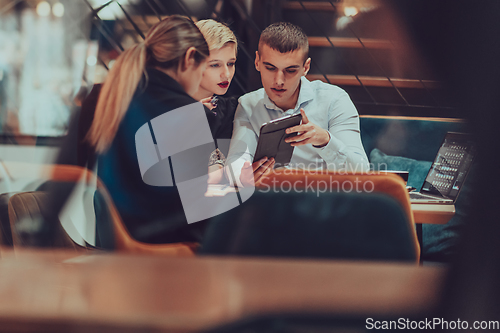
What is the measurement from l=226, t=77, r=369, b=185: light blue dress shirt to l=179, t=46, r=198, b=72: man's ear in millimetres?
347

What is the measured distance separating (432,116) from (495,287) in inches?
39.2

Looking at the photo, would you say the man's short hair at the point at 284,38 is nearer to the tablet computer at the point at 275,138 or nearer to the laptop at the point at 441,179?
the tablet computer at the point at 275,138

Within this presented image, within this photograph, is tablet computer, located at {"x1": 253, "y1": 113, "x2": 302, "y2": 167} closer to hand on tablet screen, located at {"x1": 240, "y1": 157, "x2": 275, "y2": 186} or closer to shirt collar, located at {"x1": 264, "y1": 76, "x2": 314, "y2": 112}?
hand on tablet screen, located at {"x1": 240, "y1": 157, "x2": 275, "y2": 186}

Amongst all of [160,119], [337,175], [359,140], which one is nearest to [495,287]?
[337,175]

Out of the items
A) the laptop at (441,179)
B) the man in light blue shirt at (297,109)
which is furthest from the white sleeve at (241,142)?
the laptop at (441,179)

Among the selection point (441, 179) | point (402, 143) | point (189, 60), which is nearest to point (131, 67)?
point (189, 60)

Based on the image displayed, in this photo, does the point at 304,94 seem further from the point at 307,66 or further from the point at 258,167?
the point at 258,167

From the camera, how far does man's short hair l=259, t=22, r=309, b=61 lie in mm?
1098

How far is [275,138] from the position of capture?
3.13ft

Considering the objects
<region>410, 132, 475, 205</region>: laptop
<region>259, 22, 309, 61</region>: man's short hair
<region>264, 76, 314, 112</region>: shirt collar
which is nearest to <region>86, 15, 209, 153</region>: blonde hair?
<region>259, 22, 309, 61</region>: man's short hair

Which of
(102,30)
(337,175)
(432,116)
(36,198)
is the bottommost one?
(36,198)

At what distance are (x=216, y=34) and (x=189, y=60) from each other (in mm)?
316

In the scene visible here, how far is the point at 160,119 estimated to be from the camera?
777 millimetres

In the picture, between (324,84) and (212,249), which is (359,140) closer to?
(324,84)
